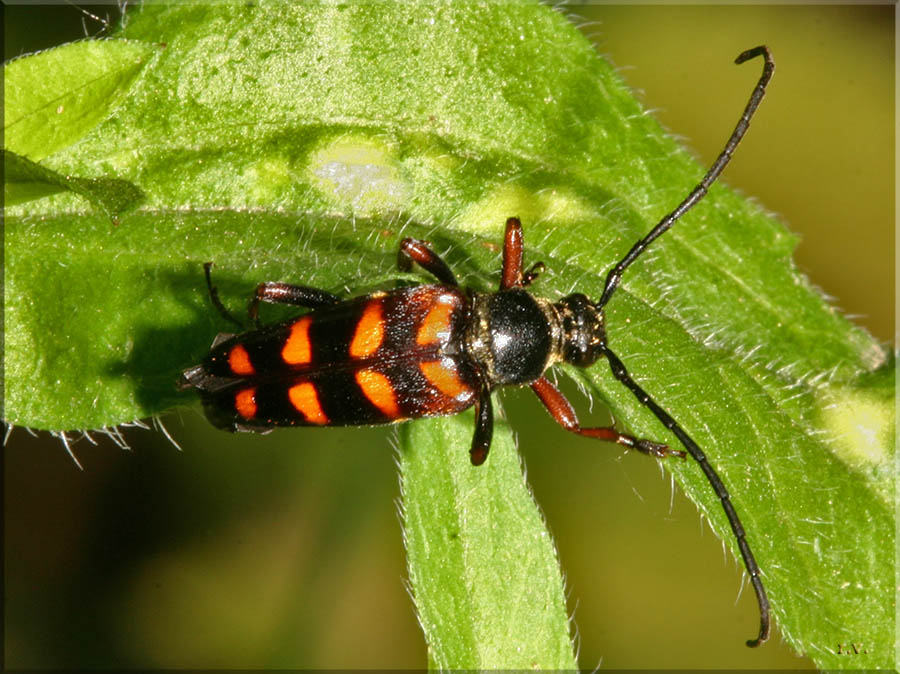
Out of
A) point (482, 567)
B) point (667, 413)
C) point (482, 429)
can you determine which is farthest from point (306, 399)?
point (667, 413)

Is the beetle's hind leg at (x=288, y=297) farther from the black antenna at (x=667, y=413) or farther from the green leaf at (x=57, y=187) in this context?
the black antenna at (x=667, y=413)

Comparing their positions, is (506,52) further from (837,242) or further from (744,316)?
(837,242)

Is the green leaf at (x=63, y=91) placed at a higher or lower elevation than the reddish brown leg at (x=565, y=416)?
higher

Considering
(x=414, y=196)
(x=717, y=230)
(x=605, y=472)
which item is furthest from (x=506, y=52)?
(x=605, y=472)

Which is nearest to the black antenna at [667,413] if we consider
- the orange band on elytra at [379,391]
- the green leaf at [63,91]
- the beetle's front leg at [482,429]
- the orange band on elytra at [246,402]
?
the beetle's front leg at [482,429]

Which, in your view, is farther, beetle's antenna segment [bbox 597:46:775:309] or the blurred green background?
the blurred green background

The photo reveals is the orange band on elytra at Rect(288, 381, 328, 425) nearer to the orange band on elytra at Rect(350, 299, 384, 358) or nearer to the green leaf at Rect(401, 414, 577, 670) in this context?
the orange band on elytra at Rect(350, 299, 384, 358)

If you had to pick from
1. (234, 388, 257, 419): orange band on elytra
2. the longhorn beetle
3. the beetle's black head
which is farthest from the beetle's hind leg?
the beetle's black head

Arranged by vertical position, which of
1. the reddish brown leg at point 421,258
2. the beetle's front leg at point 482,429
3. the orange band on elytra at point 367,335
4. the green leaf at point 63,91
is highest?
the green leaf at point 63,91
